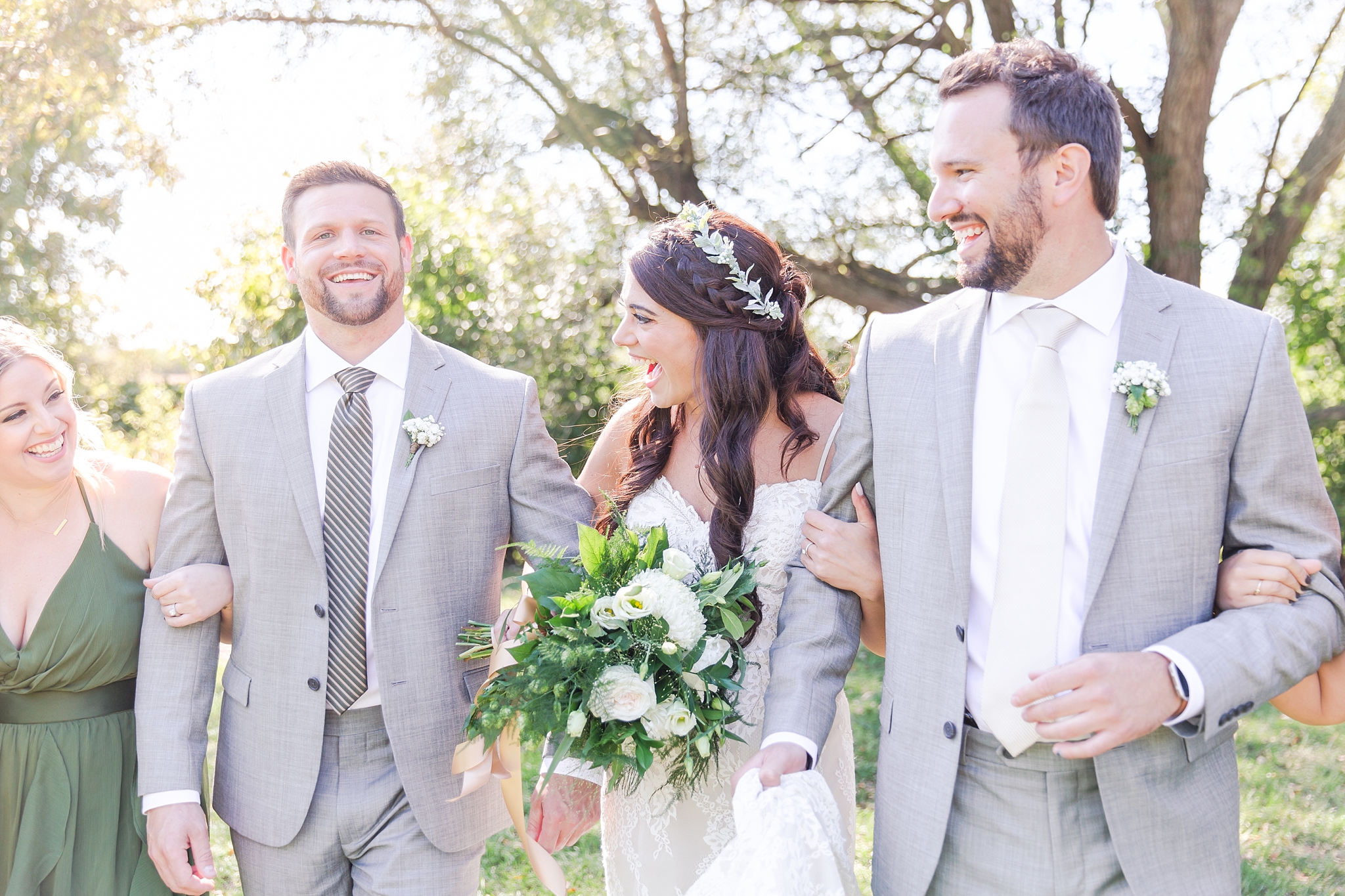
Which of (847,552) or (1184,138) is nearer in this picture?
(847,552)

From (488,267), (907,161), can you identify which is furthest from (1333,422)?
(488,267)

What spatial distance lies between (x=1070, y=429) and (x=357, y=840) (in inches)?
88.2

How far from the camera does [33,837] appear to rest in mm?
3189

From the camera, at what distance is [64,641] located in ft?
10.5

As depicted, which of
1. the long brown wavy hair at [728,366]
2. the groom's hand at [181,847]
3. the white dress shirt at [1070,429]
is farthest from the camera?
the long brown wavy hair at [728,366]

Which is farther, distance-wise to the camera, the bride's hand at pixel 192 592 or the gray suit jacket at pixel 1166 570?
the bride's hand at pixel 192 592

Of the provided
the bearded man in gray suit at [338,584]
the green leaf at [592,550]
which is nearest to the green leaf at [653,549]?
the green leaf at [592,550]

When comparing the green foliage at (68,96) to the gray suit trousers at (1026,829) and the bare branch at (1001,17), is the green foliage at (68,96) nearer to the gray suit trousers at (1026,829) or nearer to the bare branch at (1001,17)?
the bare branch at (1001,17)

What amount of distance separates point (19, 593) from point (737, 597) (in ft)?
7.12

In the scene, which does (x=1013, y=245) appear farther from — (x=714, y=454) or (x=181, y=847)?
(x=181, y=847)

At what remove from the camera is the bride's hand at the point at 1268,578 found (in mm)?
2330

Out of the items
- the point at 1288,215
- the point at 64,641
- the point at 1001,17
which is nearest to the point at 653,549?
the point at 64,641

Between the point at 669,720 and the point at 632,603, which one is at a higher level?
the point at 632,603

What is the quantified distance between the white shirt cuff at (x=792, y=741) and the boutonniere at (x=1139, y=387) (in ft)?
3.42
